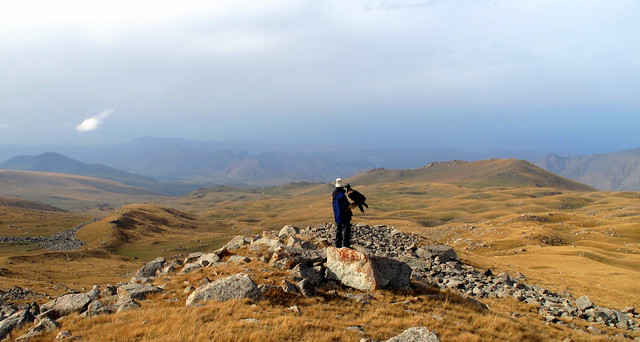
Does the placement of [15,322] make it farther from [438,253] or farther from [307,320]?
Answer: [438,253]

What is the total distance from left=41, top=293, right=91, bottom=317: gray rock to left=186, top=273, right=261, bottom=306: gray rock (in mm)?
4425

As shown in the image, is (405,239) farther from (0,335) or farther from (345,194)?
(0,335)

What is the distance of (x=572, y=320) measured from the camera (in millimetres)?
19141

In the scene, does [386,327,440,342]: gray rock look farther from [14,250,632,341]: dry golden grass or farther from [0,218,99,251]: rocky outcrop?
[0,218,99,251]: rocky outcrop

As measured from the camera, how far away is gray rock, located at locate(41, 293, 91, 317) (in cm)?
1513

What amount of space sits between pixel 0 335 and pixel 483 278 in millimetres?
27286

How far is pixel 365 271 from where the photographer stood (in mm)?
17047

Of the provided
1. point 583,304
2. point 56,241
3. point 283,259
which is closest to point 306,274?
point 283,259

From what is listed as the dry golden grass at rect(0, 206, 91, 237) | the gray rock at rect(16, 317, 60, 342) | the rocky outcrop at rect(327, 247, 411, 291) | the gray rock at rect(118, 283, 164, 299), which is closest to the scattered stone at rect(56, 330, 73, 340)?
the gray rock at rect(16, 317, 60, 342)

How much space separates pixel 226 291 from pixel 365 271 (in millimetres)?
6077

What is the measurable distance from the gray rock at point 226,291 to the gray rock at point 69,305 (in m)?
4.43

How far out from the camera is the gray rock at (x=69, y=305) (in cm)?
1513

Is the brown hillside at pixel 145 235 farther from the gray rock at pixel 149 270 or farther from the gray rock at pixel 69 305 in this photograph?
the gray rock at pixel 69 305

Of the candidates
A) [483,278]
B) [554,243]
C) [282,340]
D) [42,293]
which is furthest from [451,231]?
[282,340]
